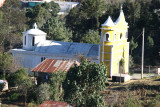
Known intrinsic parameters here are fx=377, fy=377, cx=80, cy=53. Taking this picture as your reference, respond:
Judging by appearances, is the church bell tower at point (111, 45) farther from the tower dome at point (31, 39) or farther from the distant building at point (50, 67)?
the tower dome at point (31, 39)

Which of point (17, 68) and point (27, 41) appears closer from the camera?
point (17, 68)

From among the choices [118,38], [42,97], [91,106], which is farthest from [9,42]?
[91,106]

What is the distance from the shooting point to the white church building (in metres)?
37.1

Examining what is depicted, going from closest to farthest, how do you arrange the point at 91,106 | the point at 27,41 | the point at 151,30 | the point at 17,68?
the point at 91,106 < the point at 17,68 < the point at 27,41 < the point at 151,30

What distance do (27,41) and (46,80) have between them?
350 inches

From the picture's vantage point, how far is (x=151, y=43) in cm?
4878

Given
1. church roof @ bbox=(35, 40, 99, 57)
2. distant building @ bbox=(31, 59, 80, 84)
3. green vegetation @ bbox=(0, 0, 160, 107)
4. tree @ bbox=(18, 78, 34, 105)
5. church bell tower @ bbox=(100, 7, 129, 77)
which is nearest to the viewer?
green vegetation @ bbox=(0, 0, 160, 107)

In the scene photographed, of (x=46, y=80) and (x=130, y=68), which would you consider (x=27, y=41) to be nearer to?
(x=46, y=80)

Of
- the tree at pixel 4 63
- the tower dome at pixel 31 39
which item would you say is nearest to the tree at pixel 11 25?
the tower dome at pixel 31 39

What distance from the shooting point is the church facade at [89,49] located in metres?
35.9

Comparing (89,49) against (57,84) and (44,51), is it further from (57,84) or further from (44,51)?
(57,84)

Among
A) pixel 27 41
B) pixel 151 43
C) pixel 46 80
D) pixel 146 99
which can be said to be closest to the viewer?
pixel 146 99

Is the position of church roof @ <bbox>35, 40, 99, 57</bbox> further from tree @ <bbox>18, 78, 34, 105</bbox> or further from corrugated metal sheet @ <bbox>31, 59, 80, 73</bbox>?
tree @ <bbox>18, 78, 34, 105</bbox>

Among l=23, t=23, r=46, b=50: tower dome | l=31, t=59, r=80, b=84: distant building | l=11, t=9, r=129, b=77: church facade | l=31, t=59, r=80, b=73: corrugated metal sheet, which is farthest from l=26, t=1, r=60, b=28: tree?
l=31, t=59, r=80, b=84: distant building
